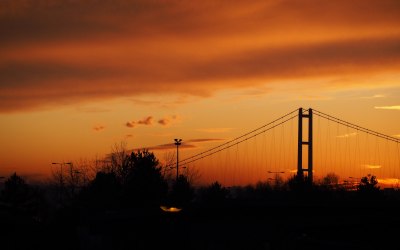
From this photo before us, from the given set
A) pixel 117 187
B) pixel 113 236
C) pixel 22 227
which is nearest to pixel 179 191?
pixel 117 187

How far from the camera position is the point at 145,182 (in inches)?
3241

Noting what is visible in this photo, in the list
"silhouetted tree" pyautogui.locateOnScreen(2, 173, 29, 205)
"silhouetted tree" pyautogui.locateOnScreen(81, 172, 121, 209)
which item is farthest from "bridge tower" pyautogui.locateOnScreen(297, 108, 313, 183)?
"silhouetted tree" pyautogui.locateOnScreen(2, 173, 29, 205)

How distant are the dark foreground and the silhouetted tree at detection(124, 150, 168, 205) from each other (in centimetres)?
3168

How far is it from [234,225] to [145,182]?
39.5 metres

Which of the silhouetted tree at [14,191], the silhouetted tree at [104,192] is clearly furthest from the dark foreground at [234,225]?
the silhouetted tree at [14,191]

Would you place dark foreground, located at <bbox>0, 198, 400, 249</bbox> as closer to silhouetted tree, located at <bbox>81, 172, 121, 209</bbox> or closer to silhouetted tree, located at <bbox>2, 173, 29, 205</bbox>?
silhouetted tree, located at <bbox>81, 172, 121, 209</bbox>

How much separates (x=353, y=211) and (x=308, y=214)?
12.3ft

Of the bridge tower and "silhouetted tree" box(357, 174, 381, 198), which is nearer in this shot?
the bridge tower

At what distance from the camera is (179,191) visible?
93.2 metres

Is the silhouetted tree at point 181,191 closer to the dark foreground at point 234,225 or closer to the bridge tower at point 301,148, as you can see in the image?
the bridge tower at point 301,148

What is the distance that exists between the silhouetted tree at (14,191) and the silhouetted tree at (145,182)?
115ft

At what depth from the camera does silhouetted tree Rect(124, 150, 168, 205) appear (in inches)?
3172

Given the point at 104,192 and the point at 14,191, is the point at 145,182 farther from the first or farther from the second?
the point at 14,191

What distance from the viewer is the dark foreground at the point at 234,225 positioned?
43.0 meters
